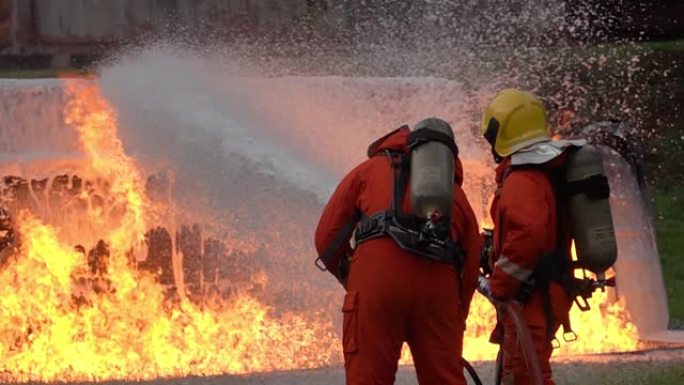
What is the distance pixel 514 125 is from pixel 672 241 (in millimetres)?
8681

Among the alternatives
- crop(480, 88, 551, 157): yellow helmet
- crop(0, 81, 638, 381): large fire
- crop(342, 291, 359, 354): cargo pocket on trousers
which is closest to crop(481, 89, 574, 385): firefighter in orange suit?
crop(480, 88, 551, 157): yellow helmet

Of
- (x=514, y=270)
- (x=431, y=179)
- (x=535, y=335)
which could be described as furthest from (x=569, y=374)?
(x=431, y=179)

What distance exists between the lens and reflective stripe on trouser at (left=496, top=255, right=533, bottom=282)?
453 centimetres

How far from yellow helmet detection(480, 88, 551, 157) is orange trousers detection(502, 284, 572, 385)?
0.59 m

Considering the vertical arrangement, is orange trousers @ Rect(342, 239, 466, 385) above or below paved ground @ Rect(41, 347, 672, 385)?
above

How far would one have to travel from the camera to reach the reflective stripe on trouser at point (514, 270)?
453 cm

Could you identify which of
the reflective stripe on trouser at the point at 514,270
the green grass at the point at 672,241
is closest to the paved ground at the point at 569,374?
the reflective stripe on trouser at the point at 514,270

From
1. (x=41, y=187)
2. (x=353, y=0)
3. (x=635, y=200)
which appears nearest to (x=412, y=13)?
(x=353, y=0)

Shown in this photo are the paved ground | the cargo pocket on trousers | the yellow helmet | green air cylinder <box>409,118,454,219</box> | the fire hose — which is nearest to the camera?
green air cylinder <box>409,118,454,219</box>

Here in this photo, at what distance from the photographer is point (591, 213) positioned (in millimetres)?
4512

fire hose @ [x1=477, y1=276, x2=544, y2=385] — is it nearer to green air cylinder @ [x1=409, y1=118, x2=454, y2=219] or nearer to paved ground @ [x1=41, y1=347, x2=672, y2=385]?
green air cylinder @ [x1=409, y1=118, x2=454, y2=219]

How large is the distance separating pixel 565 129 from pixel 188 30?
5242 millimetres

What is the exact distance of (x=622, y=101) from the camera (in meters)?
14.8

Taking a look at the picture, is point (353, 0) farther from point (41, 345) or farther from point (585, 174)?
point (585, 174)
